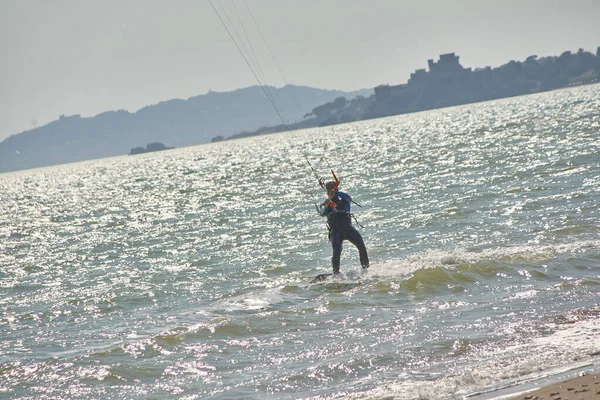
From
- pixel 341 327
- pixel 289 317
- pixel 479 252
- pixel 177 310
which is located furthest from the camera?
pixel 479 252

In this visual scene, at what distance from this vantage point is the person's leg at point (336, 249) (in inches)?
651

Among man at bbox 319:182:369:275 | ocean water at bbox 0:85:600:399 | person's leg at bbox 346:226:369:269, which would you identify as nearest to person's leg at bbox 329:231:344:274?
man at bbox 319:182:369:275

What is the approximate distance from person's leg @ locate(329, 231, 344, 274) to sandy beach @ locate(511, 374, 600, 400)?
9.02 meters

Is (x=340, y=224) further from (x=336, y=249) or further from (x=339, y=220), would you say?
(x=336, y=249)

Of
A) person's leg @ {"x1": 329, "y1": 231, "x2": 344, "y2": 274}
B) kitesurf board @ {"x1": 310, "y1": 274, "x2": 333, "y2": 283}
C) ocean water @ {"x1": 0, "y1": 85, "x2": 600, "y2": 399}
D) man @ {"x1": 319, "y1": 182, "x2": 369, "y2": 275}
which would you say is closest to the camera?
ocean water @ {"x1": 0, "y1": 85, "x2": 600, "y2": 399}

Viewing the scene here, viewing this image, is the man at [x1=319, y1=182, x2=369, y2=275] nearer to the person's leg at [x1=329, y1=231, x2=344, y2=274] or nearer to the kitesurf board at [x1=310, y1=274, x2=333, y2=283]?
the person's leg at [x1=329, y1=231, x2=344, y2=274]

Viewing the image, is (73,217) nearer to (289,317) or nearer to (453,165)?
(453,165)

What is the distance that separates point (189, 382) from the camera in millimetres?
10039

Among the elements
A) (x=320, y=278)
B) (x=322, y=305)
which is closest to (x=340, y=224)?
(x=320, y=278)

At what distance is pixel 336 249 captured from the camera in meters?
16.6

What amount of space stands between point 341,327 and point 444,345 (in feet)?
7.37

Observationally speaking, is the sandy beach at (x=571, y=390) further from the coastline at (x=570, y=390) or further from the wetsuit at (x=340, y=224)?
the wetsuit at (x=340, y=224)

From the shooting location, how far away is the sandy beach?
23.3 ft

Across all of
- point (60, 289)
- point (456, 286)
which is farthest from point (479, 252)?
point (60, 289)
